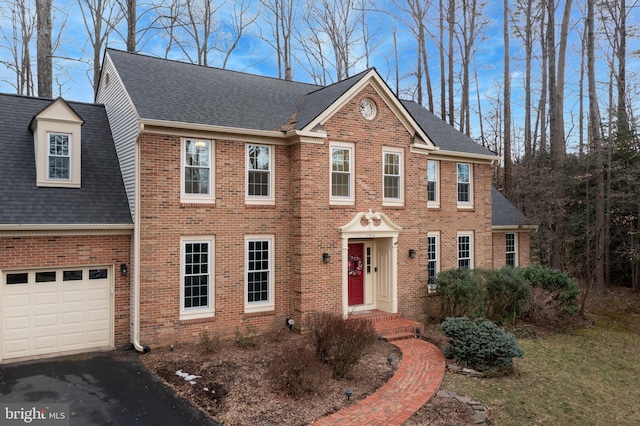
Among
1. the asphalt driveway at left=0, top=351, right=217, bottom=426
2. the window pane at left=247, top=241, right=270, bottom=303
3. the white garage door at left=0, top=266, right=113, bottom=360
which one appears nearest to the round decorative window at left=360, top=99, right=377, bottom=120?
the window pane at left=247, top=241, right=270, bottom=303

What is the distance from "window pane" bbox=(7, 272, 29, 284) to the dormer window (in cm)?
230

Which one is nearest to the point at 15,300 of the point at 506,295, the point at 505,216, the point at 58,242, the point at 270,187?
the point at 58,242

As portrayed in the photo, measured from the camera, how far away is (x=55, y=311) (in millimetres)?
10328

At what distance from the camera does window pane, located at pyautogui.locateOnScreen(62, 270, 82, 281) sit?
10.5 metres

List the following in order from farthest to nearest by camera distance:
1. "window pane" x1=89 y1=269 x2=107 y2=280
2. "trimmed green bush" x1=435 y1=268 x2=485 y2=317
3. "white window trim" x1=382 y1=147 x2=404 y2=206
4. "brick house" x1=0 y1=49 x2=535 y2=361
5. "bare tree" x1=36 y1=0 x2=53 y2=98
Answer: "bare tree" x1=36 y1=0 x2=53 y2=98, "white window trim" x1=382 y1=147 x2=404 y2=206, "trimmed green bush" x1=435 y1=268 x2=485 y2=317, "window pane" x1=89 y1=269 x2=107 y2=280, "brick house" x1=0 y1=49 x2=535 y2=361

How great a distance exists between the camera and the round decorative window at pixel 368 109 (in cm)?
1324

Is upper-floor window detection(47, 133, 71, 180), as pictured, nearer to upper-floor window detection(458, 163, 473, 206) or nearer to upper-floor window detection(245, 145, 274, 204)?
upper-floor window detection(245, 145, 274, 204)

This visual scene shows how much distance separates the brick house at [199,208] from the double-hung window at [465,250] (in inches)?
77.0

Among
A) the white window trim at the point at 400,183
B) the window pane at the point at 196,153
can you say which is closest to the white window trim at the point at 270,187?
the window pane at the point at 196,153

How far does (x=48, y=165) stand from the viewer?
10.9 metres

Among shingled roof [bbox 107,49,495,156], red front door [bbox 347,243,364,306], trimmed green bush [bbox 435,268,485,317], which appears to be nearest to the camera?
shingled roof [bbox 107,49,495,156]

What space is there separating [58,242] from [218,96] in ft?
20.4

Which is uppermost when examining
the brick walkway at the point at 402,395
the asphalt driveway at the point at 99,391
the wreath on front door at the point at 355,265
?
the wreath on front door at the point at 355,265

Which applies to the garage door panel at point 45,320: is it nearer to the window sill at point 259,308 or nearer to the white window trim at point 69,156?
the white window trim at point 69,156
